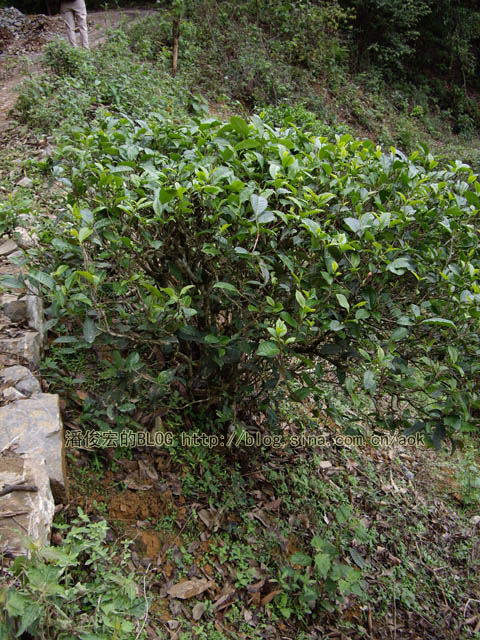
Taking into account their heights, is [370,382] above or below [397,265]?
below

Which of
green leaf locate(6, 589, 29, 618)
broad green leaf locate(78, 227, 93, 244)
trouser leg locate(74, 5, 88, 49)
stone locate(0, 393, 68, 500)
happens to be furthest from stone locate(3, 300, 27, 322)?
trouser leg locate(74, 5, 88, 49)

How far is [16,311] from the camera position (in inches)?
112

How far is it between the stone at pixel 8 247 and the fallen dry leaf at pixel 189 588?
2.32 meters

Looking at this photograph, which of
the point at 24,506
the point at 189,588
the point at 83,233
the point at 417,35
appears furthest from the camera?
the point at 417,35

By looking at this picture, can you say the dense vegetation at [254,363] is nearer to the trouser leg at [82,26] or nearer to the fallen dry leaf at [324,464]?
the fallen dry leaf at [324,464]

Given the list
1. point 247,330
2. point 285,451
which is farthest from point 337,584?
point 247,330

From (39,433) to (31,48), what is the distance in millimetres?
8706

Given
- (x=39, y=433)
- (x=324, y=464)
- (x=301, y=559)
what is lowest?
(x=324, y=464)

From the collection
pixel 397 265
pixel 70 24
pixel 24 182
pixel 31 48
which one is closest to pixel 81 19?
pixel 70 24

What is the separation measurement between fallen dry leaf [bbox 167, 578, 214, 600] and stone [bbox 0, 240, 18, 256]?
2.32 meters

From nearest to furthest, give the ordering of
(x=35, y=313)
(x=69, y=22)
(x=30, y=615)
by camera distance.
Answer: (x=30, y=615)
(x=35, y=313)
(x=69, y=22)

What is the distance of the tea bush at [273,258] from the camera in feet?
6.74

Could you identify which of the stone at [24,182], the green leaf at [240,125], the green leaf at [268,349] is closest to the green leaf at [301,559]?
the green leaf at [268,349]

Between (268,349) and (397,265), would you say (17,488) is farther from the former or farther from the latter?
(397,265)
